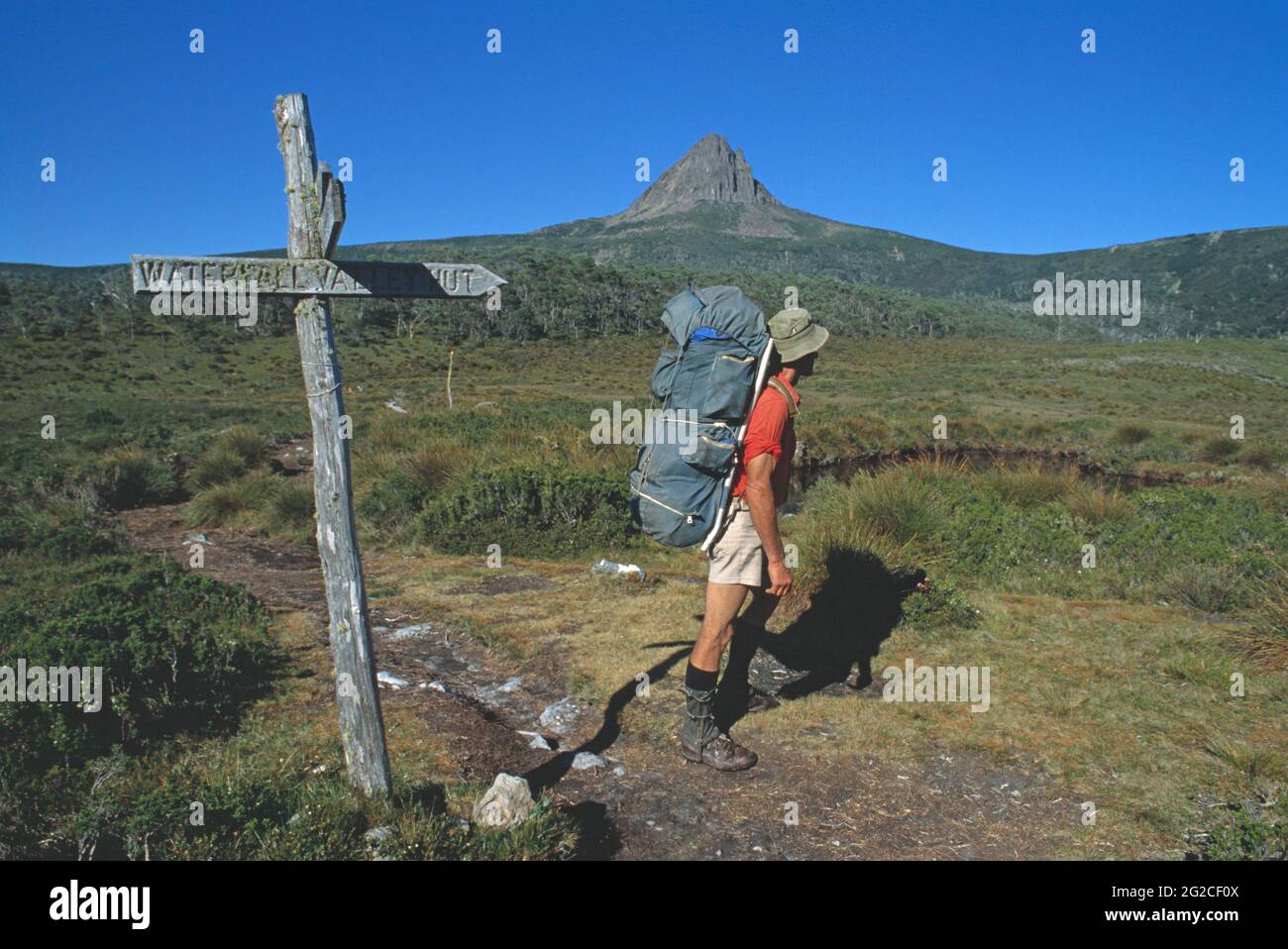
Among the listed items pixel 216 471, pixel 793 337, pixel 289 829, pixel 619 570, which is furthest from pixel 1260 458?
pixel 289 829

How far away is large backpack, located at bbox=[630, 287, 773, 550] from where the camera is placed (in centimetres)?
340

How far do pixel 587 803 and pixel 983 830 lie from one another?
1687 millimetres

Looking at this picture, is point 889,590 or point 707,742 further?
point 889,590

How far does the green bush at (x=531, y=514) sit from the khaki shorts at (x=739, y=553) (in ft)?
15.7

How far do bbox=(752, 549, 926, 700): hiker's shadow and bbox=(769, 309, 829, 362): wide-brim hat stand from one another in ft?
6.38

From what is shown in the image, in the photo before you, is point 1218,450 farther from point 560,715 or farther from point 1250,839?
point 560,715

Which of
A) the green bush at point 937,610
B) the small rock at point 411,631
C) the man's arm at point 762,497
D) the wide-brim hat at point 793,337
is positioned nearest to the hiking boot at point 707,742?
the man's arm at point 762,497

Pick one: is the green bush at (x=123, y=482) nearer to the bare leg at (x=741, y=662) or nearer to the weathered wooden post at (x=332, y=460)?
the weathered wooden post at (x=332, y=460)

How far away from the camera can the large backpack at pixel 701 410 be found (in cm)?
340

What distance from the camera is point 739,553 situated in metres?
3.65

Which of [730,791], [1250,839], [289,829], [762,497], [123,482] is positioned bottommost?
[730,791]

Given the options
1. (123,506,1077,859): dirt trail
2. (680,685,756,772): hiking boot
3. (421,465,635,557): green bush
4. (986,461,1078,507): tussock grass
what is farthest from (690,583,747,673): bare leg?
(986,461,1078,507): tussock grass

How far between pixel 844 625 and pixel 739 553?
91.3 inches
